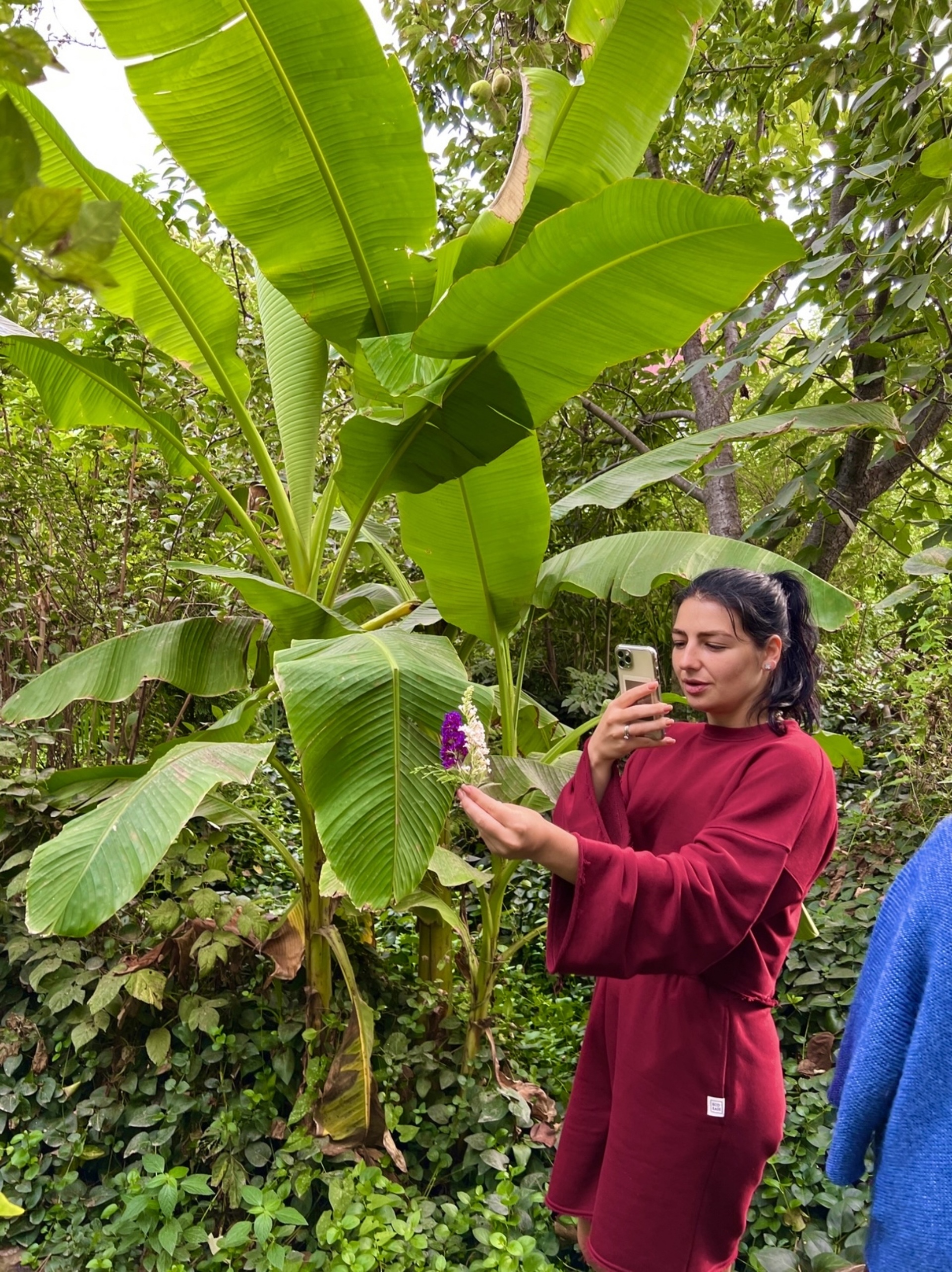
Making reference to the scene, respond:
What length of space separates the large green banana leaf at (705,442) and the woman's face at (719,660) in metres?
1.00

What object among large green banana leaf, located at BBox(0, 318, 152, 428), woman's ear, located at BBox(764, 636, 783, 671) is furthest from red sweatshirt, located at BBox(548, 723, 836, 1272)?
large green banana leaf, located at BBox(0, 318, 152, 428)

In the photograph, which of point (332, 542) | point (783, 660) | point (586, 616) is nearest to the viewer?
point (783, 660)

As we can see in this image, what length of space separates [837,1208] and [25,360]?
10.7 feet

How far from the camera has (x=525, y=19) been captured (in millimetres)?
3719

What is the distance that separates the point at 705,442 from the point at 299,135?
1.37 meters

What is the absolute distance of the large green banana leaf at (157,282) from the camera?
2213 mm

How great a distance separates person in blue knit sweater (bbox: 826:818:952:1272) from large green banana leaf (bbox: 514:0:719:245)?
1729 mm

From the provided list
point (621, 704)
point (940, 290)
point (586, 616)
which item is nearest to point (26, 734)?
point (621, 704)

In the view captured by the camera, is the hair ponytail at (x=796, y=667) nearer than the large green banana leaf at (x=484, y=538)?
Yes

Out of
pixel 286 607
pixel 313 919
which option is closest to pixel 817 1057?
pixel 313 919

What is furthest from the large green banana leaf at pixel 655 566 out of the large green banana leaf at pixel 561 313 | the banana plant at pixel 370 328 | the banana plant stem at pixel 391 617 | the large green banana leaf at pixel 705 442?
the large green banana leaf at pixel 561 313

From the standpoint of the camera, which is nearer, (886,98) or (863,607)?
(886,98)

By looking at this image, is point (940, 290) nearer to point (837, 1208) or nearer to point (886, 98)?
point (886, 98)

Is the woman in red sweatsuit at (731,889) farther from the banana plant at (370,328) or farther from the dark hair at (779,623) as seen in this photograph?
the banana plant at (370,328)
